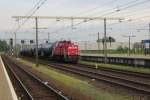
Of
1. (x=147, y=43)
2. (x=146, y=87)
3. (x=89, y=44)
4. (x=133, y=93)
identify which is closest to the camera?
(x=133, y=93)

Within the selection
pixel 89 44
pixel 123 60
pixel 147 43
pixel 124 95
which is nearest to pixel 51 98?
pixel 124 95

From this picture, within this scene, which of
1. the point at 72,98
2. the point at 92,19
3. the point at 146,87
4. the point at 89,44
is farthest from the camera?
the point at 89,44

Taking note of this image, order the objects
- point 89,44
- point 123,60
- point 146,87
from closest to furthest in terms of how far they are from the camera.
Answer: point 146,87
point 123,60
point 89,44

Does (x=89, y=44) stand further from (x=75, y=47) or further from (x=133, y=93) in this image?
(x=133, y=93)

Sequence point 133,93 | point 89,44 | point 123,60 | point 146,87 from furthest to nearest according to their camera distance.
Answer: point 89,44
point 123,60
point 146,87
point 133,93

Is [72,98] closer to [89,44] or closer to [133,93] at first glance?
[133,93]

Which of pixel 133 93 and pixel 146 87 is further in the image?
pixel 146 87

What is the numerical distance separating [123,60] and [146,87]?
26.1 m

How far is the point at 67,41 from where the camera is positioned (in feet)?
198

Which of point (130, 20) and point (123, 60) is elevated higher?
point (130, 20)

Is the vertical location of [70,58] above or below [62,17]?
below

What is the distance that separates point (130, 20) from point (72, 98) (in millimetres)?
32979

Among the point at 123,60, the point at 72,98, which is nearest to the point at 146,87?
the point at 72,98

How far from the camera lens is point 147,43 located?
6069 cm
